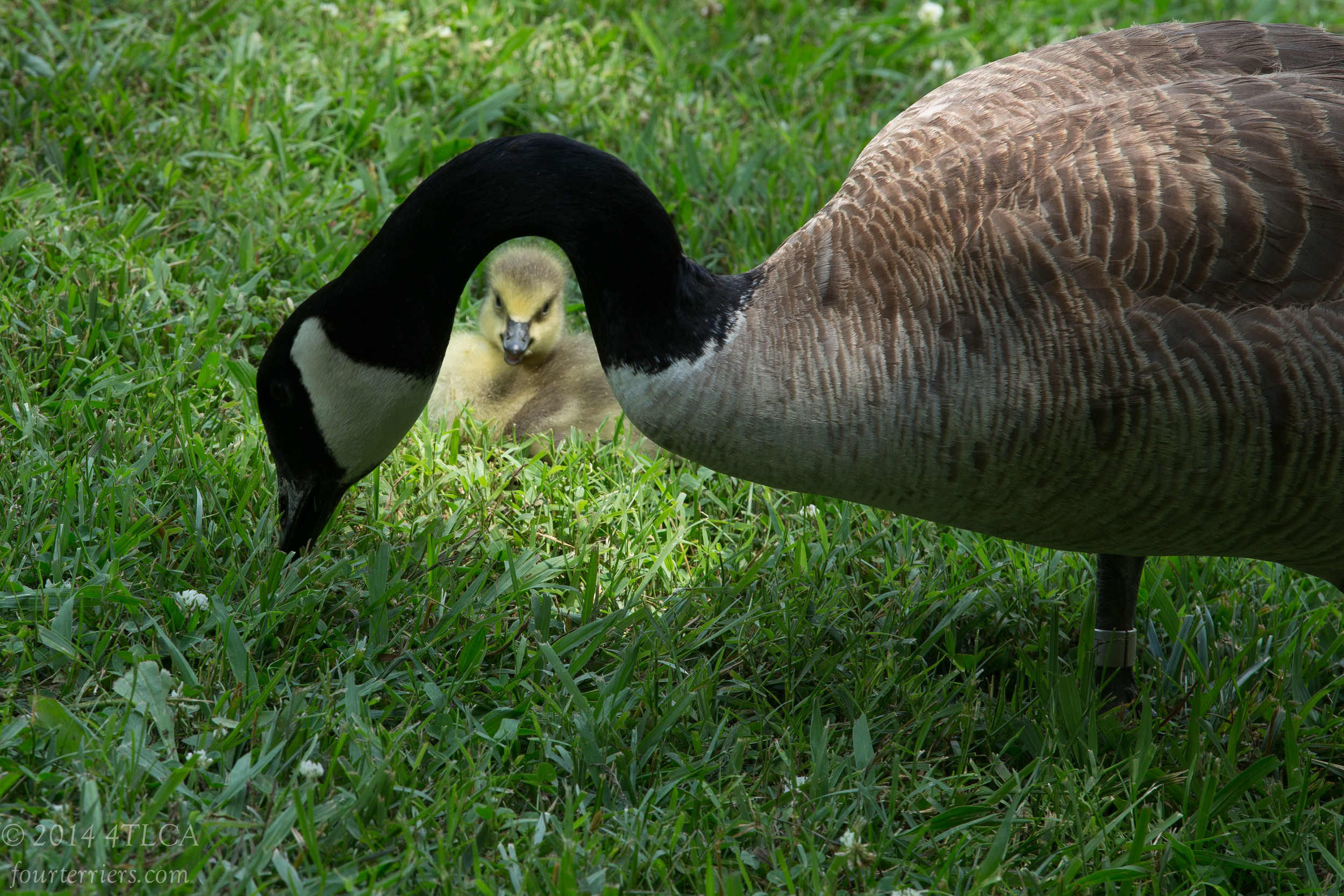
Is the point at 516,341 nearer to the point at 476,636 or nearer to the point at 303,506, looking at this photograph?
the point at 303,506

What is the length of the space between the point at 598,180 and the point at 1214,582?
2715mm

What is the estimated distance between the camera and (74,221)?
4957mm

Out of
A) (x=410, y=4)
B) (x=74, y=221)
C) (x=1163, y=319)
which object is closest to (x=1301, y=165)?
(x=1163, y=319)

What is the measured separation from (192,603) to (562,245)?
1.45 metres

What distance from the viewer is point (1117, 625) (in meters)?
3.86

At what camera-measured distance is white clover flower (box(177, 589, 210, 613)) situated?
3.43 m

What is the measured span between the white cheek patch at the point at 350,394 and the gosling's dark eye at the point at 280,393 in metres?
0.07

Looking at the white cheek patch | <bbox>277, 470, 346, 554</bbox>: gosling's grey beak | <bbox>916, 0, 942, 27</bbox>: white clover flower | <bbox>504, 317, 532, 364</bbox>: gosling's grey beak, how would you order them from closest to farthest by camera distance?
the white cheek patch, <bbox>277, 470, 346, 554</bbox>: gosling's grey beak, <bbox>504, 317, 532, 364</bbox>: gosling's grey beak, <bbox>916, 0, 942, 27</bbox>: white clover flower

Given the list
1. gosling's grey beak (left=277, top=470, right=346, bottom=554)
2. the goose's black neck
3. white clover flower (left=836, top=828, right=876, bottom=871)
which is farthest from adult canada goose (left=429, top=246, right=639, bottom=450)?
white clover flower (left=836, top=828, right=876, bottom=871)

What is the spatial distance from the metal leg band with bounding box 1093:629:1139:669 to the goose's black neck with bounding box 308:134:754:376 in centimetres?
165

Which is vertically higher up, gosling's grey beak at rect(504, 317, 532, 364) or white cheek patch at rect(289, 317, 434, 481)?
white cheek patch at rect(289, 317, 434, 481)
